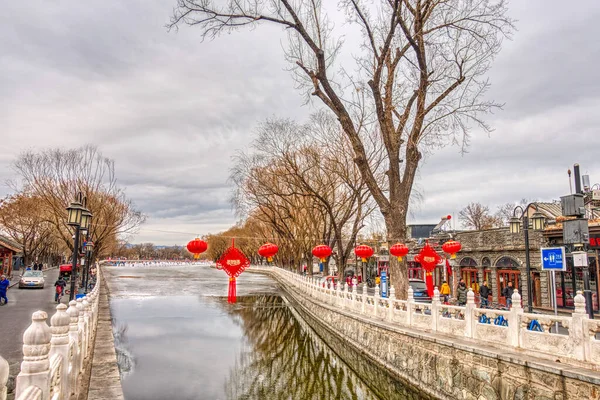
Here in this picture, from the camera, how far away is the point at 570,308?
1855 cm

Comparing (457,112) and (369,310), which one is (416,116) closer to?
(457,112)

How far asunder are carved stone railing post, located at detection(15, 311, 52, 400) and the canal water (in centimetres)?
778

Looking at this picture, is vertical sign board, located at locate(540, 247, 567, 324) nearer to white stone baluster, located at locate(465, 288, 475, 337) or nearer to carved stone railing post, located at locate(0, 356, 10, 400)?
white stone baluster, located at locate(465, 288, 475, 337)

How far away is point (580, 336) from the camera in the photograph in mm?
6625

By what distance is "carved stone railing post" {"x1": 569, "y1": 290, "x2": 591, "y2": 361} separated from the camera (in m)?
6.55

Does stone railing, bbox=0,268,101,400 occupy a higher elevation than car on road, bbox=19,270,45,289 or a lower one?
higher

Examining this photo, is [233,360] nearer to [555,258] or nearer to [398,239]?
[398,239]

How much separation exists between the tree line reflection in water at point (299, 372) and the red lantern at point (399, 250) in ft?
11.7

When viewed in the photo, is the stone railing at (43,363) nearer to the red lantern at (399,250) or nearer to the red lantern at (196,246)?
the red lantern at (196,246)

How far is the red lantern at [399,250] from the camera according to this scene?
13.8 m

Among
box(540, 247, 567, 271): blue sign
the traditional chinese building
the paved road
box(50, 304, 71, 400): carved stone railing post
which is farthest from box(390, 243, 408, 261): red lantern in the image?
the traditional chinese building

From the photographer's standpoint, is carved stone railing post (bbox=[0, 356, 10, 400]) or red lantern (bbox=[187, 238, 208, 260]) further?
red lantern (bbox=[187, 238, 208, 260])

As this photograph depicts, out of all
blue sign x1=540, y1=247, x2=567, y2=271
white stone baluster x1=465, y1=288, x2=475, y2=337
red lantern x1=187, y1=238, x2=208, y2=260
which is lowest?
white stone baluster x1=465, y1=288, x2=475, y2=337

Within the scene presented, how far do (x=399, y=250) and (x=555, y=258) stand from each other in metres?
4.83
